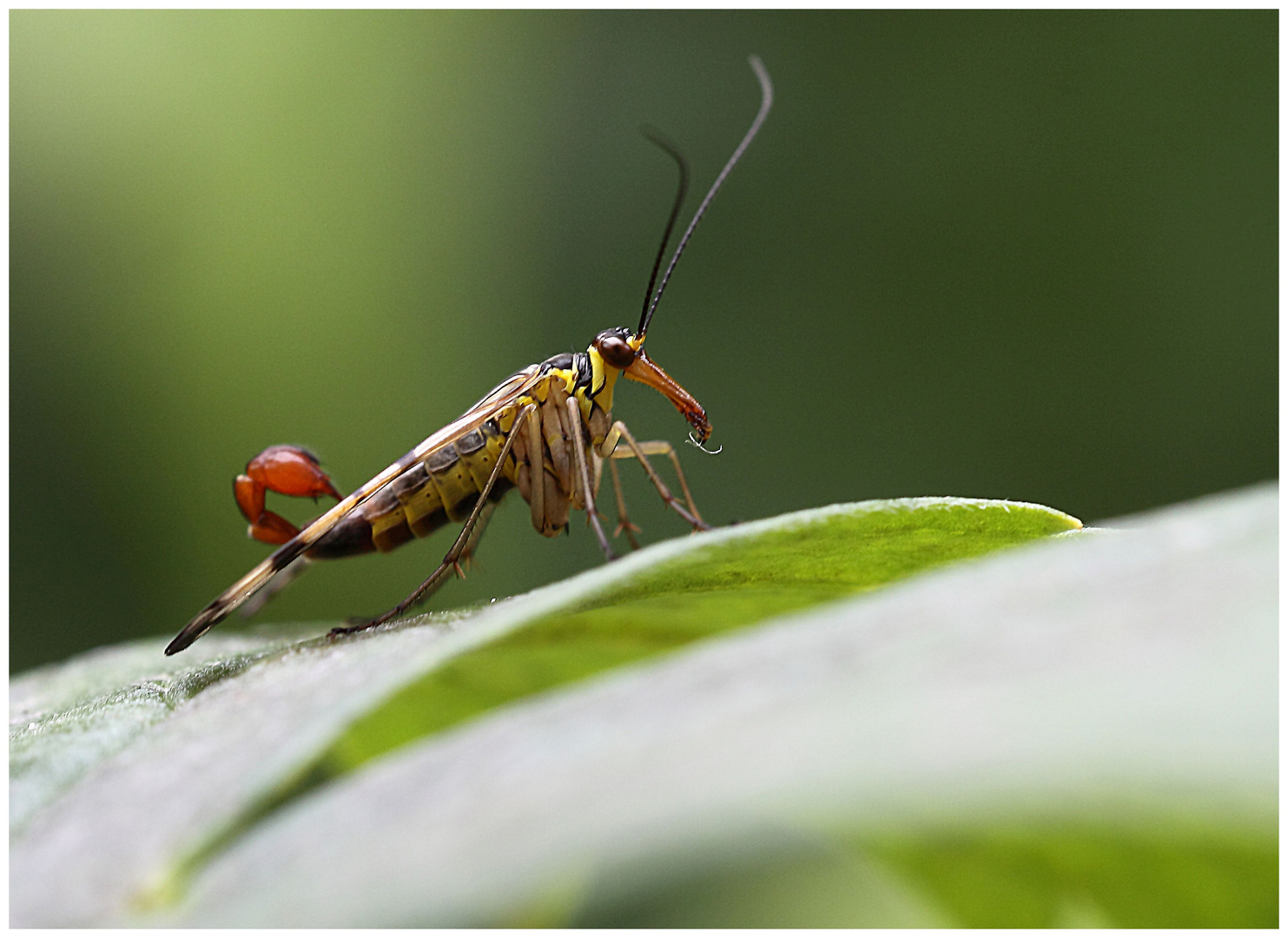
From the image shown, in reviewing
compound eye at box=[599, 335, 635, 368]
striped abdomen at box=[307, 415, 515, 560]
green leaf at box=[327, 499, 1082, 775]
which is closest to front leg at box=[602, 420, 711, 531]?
compound eye at box=[599, 335, 635, 368]

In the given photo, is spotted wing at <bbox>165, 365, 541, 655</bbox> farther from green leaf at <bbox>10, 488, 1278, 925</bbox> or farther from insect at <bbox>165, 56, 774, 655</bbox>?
green leaf at <bbox>10, 488, 1278, 925</bbox>

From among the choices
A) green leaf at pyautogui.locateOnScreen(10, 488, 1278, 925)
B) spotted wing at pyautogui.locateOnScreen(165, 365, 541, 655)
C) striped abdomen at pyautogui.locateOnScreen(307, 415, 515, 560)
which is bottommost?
striped abdomen at pyautogui.locateOnScreen(307, 415, 515, 560)

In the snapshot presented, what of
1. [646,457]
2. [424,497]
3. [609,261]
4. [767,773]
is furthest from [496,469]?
[609,261]

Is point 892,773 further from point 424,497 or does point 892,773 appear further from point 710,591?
point 424,497

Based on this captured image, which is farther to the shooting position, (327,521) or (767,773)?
(327,521)

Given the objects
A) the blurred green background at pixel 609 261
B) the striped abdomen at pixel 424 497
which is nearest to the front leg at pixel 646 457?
the striped abdomen at pixel 424 497

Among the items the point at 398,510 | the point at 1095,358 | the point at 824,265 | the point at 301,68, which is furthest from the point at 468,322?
the point at 1095,358

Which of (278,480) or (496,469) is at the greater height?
(278,480)
